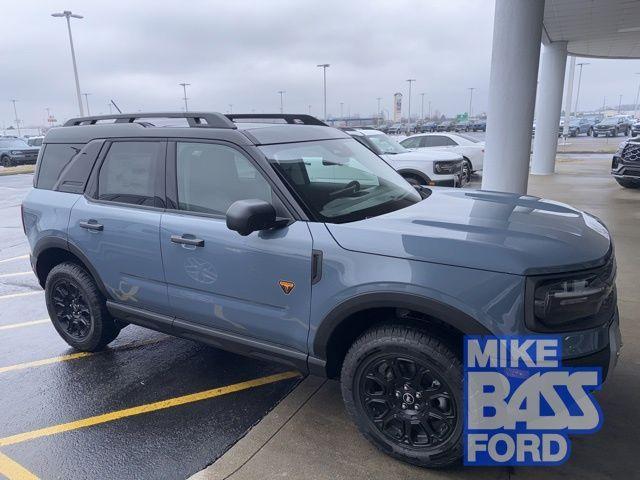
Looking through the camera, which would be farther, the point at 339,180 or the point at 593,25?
the point at 593,25

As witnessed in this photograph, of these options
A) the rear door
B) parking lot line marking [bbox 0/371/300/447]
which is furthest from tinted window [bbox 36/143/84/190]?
parking lot line marking [bbox 0/371/300/447]

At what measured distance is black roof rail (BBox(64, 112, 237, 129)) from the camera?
3.43 m

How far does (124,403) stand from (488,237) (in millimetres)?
2742

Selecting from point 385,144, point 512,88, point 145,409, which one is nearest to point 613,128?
point 385,144

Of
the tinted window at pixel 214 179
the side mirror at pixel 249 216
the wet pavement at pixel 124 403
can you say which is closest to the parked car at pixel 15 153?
the wet pavement at pixel 124 403

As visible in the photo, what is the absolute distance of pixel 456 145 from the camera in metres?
15.5

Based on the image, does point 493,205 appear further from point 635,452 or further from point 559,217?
point 635,452

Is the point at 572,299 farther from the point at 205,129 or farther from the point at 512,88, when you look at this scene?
the point at 512,88

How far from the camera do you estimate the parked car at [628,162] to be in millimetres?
11773

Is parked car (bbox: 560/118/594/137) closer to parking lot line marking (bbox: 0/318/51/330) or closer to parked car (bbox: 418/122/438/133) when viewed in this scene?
parked car (bbox: 418/122/438/133)

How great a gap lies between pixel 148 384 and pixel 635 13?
49.4ft

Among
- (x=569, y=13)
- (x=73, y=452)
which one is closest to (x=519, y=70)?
(x=73, y=452)

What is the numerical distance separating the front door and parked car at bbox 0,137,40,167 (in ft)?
98.3

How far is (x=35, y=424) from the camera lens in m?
3.35
